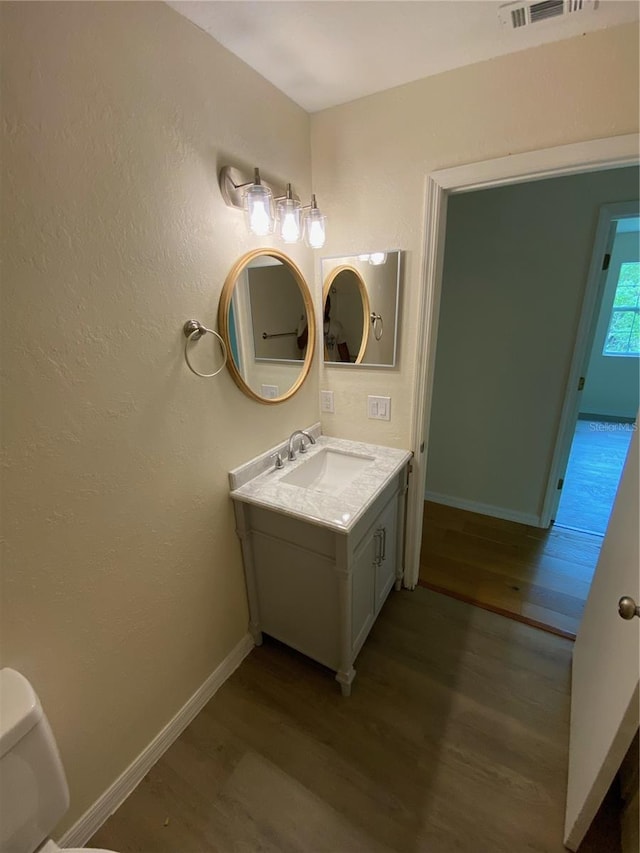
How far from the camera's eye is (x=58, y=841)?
1.05 m

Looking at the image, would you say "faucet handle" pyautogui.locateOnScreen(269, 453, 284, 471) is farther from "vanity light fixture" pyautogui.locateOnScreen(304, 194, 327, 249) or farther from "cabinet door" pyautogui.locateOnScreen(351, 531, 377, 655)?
"vanity light fixture" pyautogui.locateOnScreen(304, 194, 327, 249)

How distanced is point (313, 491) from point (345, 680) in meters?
0.81

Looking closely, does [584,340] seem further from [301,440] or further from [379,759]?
[379,759]

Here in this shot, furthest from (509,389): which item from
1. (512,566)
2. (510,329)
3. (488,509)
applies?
(512,566)

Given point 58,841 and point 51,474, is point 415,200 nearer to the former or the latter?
point 51,474

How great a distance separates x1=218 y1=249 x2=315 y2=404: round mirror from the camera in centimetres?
133

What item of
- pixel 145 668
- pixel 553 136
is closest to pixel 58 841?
pixel 145 668

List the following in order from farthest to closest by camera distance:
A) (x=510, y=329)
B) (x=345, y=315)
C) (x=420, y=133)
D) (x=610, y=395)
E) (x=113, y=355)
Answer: (x=610, y=395) < (x=510, y=329) < (x=345, y=315) < (x=420, y=133) < (x=113, y=355)

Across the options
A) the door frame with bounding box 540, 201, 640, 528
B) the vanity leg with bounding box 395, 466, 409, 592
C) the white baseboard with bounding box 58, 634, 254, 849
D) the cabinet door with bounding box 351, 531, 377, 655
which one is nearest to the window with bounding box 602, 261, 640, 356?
the door frame with bounding box 540, 201, 640, 528

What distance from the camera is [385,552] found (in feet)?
5.65

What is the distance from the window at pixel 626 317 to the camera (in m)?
4.39

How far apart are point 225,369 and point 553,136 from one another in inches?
54.9

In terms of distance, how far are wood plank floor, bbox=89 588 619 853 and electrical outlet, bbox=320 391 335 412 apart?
46.7 inches

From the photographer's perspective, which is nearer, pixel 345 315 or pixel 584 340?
pixel 345 315
